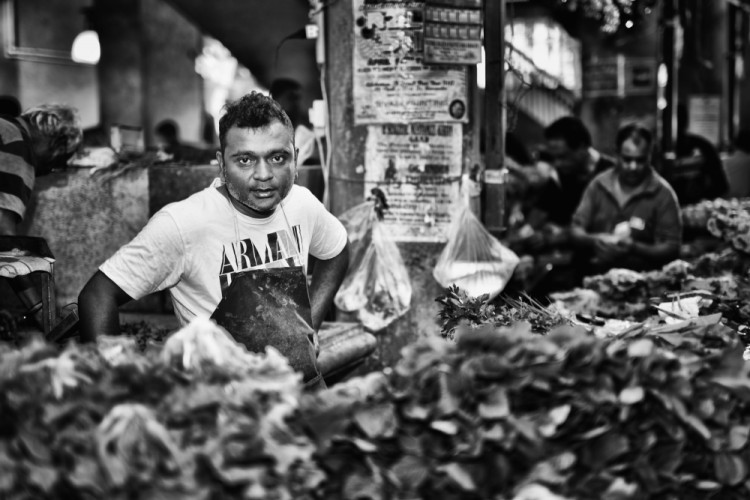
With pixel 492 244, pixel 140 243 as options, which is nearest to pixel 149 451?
pixel 140 243

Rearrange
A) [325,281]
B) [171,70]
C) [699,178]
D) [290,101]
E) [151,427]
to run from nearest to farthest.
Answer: [151,427] → [325,281] → [290,101] → [699,178] → [171,70]

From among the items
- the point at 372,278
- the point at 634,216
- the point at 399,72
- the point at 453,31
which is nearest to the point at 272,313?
the point at 372,278

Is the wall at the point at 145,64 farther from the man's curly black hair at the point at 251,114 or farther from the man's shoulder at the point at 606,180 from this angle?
the man's curly black hair at the point at 251,114

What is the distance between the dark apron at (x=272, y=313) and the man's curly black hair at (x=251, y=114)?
53cm

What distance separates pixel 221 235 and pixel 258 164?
0.31 m

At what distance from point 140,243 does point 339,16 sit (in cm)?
265

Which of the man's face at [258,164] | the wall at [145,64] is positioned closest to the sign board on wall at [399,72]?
the man's face at [258,164]

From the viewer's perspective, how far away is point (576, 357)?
96.5 inches

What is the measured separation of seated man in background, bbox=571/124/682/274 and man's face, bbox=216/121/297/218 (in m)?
4.07

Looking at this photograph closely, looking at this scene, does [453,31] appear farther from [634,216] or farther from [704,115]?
[704,115]

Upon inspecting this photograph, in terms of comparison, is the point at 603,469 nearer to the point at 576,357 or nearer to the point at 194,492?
the point at 576,357

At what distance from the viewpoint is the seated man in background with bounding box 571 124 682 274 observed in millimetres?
6863

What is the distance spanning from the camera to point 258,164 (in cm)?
344

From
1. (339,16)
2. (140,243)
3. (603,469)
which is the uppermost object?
(339,16)
